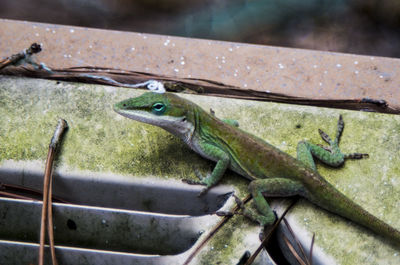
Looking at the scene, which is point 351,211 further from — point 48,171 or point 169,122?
point 48,171

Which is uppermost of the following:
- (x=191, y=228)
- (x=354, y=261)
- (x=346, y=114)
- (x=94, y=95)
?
(x=94, y=95)

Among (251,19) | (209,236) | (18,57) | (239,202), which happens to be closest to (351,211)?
(239,202)

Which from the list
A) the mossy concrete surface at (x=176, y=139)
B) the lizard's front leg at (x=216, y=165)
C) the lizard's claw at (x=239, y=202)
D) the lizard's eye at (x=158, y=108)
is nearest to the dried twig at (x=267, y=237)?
the mossy concrete surface at (x=176, y=139)

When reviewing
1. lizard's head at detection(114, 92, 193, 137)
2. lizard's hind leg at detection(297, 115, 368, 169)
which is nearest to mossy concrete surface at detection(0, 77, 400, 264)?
lizard's hind leg at detection(297, 115, 368, 169)

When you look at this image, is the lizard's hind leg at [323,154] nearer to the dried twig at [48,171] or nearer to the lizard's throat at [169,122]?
the lizard's throat at [169,122]

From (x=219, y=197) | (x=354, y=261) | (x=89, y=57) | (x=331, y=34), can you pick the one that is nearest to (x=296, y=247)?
(x=354, y=261)

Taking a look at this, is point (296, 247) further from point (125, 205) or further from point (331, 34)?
point (331, 34)

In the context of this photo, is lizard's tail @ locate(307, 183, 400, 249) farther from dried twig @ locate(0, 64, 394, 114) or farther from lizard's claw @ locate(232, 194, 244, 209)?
dried twig @ locate(0, 64, 394, 114)
